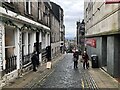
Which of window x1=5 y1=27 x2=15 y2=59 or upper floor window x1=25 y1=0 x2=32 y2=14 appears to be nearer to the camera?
window x1=5 y1=27 x2=15 y2=59

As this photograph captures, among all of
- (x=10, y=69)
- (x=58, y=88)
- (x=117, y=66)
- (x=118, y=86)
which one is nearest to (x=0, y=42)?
(x=10, y=69)

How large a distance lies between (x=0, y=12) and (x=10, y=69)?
363 centimetres

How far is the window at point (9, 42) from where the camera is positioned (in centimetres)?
1424

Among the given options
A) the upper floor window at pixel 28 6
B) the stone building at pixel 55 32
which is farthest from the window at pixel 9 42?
the stone building at pixel 55 32

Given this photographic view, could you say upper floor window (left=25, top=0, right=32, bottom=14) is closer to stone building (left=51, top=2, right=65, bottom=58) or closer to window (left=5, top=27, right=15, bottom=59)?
window (left=5, top=27, right=15, bottom=59)

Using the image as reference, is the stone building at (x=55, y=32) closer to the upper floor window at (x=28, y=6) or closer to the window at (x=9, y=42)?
the upper floor window at (x=28, y=6)

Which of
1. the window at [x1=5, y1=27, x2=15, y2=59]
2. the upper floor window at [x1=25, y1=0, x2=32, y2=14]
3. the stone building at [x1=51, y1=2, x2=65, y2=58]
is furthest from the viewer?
the stone building at [x1=51, y1=2, x2=65, y2=58]

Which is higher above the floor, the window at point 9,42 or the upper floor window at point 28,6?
the upper floor window at point 28,6

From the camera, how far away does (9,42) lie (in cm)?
1491

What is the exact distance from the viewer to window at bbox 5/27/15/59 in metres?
14.2

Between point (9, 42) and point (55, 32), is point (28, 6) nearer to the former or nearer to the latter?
point (9, 42)

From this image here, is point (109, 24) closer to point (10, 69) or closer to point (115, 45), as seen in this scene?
point (115, 45)

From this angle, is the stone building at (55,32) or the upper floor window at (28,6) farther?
the stone building at (55,32)

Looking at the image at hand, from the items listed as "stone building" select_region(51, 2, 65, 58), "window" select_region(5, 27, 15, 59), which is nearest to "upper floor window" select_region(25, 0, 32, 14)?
"window" select_region(5, 27, 15, 59)
